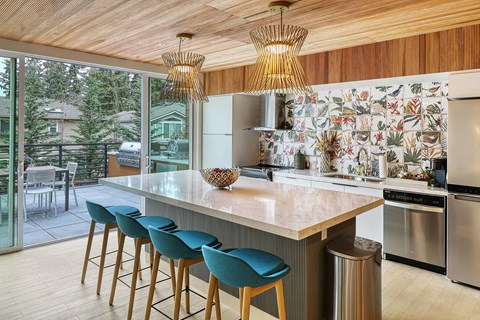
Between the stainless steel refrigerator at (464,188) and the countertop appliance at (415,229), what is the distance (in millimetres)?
130

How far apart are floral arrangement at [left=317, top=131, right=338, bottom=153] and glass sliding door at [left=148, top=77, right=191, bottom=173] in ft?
7.42

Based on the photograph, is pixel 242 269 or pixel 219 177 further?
pixel 219 177

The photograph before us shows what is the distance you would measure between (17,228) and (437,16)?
196 inches

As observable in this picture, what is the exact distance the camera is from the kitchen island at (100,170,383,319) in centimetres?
191

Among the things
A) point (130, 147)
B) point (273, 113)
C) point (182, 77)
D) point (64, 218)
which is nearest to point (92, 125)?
point (130, 147)

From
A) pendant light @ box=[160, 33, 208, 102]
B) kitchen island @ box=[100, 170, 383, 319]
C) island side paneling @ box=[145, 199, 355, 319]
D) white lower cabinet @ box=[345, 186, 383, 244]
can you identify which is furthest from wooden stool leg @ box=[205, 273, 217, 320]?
white lower cabinet @ box=[345, 186, 383, 244]

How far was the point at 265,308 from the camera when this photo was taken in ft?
8.02

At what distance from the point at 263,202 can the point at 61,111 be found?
5.49 metres

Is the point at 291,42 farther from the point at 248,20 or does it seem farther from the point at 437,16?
the point at 437,16

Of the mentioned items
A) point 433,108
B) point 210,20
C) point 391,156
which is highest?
point 210,20

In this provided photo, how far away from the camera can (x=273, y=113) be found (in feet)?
17.2

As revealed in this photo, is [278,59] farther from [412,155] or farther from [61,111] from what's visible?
[61,111]

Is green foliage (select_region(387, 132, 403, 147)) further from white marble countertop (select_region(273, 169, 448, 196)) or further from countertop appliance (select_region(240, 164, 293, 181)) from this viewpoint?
countertop appliance (select_region(240, 164, 293, 181))

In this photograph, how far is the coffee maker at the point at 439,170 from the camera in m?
3.57
